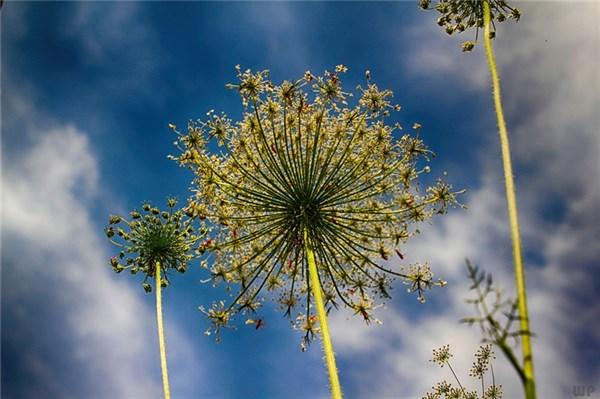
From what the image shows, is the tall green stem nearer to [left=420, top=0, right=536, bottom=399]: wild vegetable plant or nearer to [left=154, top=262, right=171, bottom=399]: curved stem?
[left=420, top=0, right=536, bottom=399]: wild vegetable plant

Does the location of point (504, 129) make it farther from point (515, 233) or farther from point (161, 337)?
point (161, 337)

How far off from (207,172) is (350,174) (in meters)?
3.13

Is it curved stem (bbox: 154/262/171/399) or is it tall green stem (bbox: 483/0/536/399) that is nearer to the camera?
tall green stem (bbox: 483/0/536/399)

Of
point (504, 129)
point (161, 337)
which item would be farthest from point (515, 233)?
point (161, 337)

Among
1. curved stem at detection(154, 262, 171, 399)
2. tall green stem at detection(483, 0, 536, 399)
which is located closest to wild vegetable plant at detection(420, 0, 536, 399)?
tall green stem at detection(483, 0, 536, 399)

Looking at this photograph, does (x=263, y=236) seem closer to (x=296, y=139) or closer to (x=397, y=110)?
(x=296, y=139)

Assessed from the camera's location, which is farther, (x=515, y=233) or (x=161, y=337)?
(x=161, y=337)

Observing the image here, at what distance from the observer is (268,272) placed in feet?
41.9

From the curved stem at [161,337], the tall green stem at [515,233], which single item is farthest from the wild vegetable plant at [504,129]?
the curved stem at [161,337]

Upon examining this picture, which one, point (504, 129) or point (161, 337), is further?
point (161, 337)

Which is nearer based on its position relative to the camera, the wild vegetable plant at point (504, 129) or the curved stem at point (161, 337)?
the wild vegetable plant at point (504, 129)

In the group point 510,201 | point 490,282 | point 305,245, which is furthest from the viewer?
point 305,245

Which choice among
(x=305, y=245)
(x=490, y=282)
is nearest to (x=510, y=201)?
(x=490, y=282)

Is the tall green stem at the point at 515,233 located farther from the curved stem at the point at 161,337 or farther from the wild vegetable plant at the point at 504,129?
the curved stem at the point at 161,337
